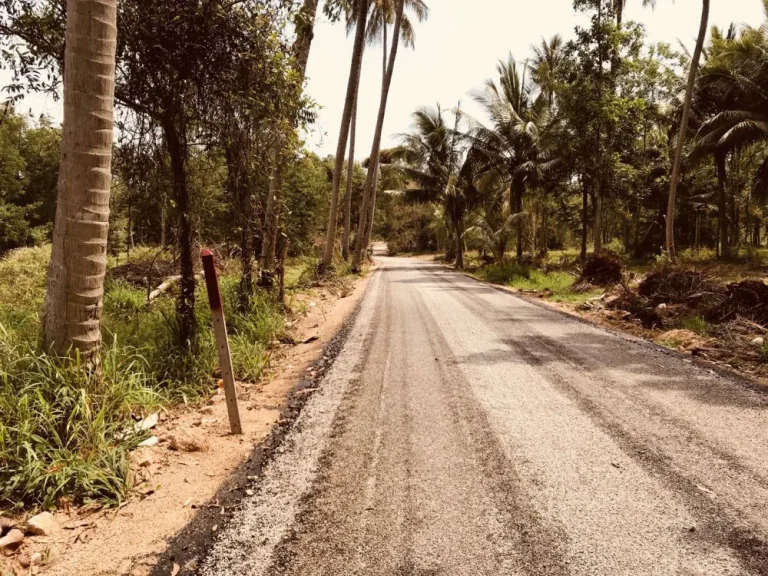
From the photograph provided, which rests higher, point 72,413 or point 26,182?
point 26,182

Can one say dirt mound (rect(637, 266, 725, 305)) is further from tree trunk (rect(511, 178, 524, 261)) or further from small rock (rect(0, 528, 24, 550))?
tree trunk (rect(511, 178, 524, 261))

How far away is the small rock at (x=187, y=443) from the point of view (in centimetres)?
341

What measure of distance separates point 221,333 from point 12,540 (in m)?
1.70

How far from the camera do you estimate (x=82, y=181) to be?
10.3 feet

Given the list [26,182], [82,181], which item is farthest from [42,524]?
[26,182]

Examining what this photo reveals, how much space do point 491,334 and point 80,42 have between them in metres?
5.92

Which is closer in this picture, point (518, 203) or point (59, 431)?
point (59, 431)

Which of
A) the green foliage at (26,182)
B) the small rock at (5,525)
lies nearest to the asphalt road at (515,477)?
the small rock at (5,525)

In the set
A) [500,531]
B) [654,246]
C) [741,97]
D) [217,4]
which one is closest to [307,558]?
[500,531]

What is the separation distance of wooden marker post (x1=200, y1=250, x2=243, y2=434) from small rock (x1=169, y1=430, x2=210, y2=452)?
11.1 inches

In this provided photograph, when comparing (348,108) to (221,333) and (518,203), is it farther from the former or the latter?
(221,333)

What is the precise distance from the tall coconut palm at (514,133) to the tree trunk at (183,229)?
59.1ft

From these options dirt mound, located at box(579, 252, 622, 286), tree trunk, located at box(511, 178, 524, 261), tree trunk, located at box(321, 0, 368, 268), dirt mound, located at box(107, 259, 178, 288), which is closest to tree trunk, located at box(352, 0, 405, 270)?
tree trunk, located at box(321, 0, 368, 268)

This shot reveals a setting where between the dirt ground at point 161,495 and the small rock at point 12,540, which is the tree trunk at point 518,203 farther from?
the small rock at point 12,540
